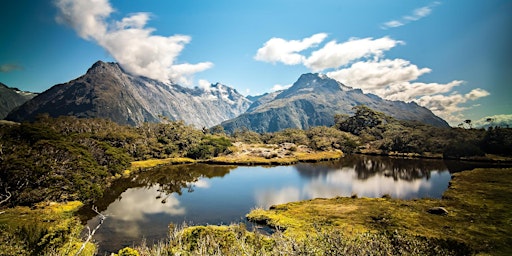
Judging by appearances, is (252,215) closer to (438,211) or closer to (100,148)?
(438,211)

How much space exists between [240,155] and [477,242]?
120m

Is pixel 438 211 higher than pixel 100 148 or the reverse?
the reverse

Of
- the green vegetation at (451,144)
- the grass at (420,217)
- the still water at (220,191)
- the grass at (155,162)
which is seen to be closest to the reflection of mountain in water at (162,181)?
the still water at (220,191)

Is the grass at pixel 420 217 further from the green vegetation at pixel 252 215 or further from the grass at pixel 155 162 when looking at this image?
the grass at pixel 155 162

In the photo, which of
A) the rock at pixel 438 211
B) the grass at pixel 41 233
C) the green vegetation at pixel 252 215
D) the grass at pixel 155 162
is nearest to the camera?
the green vegetation at pixel 252 215

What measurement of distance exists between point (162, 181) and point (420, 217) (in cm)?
7120

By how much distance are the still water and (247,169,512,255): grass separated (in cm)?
778

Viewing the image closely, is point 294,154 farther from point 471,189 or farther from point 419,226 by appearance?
point 419,226

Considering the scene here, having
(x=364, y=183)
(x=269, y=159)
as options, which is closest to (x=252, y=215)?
(x=364, y=183)

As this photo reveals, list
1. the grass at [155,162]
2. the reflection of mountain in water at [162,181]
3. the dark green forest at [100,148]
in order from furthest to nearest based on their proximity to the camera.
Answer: the grass at [155,162] → the reflection of mountain in water at [162,181] → the dark green forest at [100,148]

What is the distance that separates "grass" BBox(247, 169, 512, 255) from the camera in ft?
115

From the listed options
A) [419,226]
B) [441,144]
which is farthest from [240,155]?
[419,226]

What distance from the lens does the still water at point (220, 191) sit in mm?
47734

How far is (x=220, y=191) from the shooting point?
7475 centimetres
